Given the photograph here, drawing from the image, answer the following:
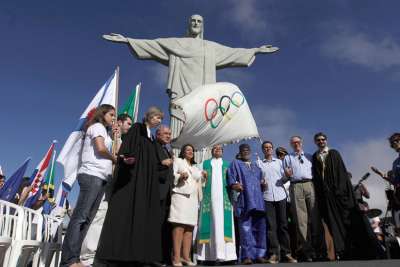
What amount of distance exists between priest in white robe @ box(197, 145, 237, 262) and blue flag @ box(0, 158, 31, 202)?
4.38 meters

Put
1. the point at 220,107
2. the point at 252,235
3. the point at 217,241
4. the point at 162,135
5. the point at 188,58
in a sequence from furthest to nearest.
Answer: the point at 188,58 → the point at 220,107 → the point at 252,235 → the point at 217,241 → the point at 162,135

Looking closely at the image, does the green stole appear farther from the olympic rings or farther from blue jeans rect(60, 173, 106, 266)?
the olympic rings

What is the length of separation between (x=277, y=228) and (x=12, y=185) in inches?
216

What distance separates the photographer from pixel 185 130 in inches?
294

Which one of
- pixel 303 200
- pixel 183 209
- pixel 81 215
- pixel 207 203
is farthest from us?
pixel 303 200

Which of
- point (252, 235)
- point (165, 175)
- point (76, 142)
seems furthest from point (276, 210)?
point (76, 142)

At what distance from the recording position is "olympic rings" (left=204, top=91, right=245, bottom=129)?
24.8ft

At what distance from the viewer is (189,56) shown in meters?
9.02

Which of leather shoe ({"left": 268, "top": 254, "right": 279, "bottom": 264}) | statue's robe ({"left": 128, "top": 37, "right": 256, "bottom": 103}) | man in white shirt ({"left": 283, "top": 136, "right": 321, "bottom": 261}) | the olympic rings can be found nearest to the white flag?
the olympic rings

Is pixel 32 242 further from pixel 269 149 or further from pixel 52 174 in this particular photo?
pixel 52 174

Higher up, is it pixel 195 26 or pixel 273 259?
pixel 195 26

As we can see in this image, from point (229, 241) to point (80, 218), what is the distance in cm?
219

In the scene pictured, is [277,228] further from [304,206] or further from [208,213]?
[208,213]

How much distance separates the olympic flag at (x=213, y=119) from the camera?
24.5 ft
